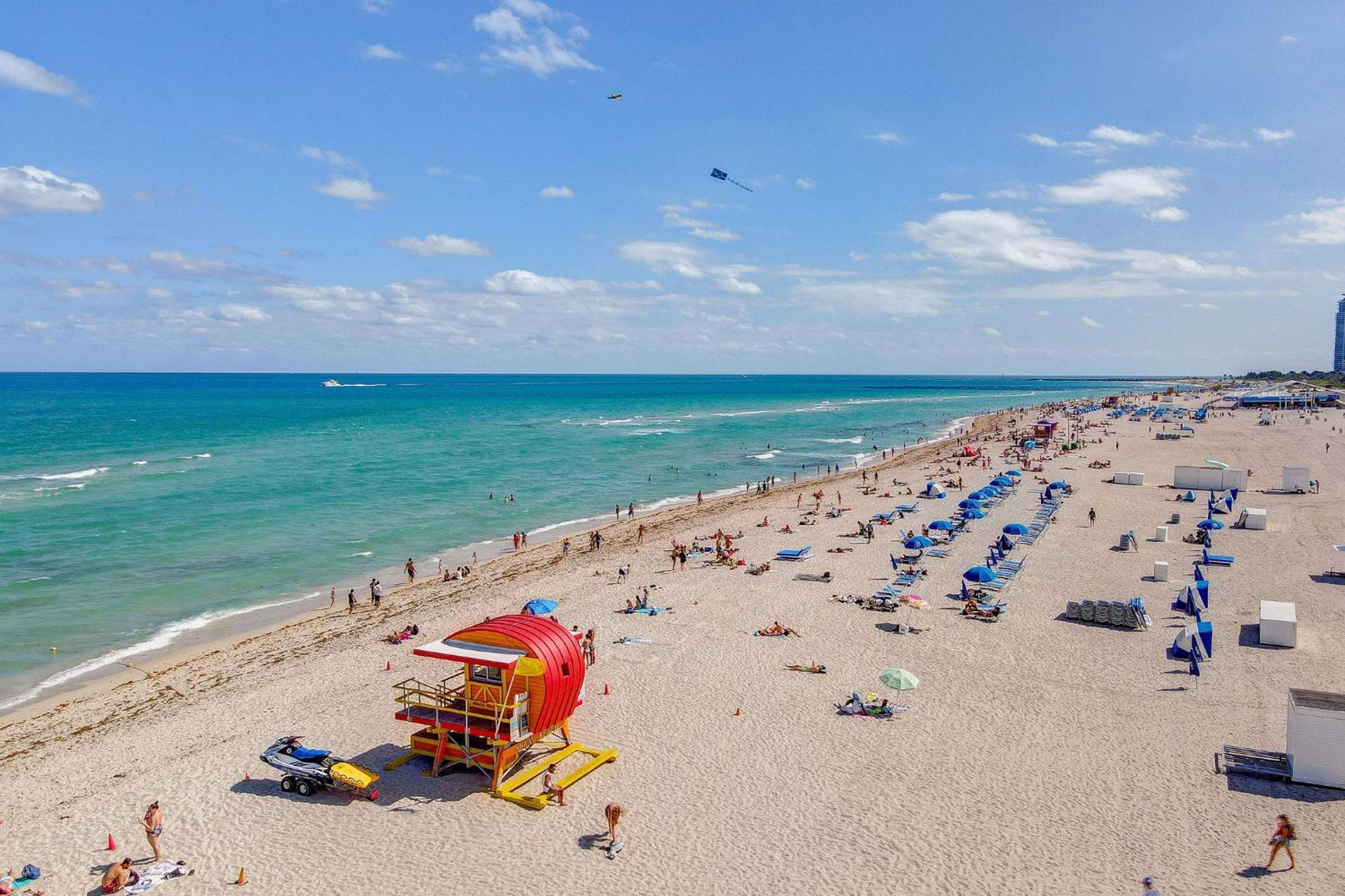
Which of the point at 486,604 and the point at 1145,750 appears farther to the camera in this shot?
the point at 486,604

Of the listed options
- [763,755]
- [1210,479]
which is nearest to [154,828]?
[763,755]

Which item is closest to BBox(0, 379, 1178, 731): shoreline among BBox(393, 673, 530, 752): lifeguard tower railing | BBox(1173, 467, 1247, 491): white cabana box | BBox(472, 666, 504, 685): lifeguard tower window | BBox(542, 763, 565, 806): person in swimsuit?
BBox(393, 673, 530, 752): lifeguard tower railing

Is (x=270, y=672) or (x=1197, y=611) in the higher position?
(x=1197, y=611)

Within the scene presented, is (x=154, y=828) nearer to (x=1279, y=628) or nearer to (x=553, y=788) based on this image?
(x=553, y=788)

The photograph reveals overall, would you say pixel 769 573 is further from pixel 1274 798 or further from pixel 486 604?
pixel 1274 798

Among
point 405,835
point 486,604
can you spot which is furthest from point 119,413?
point 405,835
